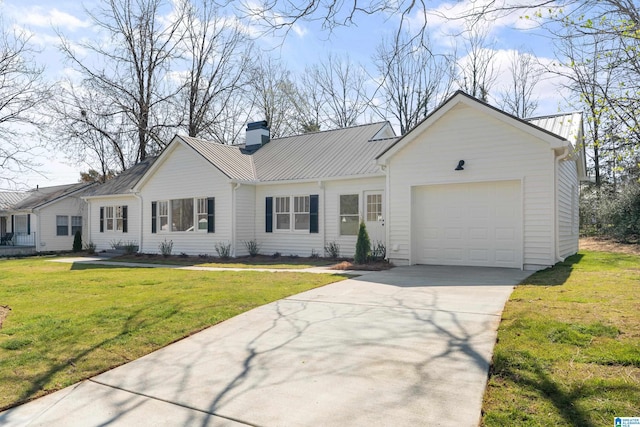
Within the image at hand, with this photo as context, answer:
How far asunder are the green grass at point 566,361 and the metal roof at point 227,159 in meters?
12.3

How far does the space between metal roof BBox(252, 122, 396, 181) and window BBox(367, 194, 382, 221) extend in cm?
87

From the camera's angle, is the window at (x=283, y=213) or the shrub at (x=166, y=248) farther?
the shrub at (x=166, y=248)

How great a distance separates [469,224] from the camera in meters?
11.6

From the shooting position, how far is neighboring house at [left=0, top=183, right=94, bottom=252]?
994 inches

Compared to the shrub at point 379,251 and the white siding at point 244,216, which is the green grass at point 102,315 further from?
the white siding at point 244,216

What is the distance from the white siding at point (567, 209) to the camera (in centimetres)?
1143

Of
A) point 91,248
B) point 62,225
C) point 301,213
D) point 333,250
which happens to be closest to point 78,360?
point 333,250

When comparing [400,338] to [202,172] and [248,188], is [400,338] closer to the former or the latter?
[248,188]

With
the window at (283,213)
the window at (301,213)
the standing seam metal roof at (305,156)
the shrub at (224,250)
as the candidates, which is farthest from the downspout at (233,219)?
the window at (301,213)

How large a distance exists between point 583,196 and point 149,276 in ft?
72.1

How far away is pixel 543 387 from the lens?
3580 mm

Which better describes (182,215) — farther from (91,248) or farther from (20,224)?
(20,224)

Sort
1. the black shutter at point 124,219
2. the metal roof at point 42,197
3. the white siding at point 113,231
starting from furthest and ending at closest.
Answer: the metal roof at point 42,197 → the black shutter at point 124,219 → the white siding at point 113,231

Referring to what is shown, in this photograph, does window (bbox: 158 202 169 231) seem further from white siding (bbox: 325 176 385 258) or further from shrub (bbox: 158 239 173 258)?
white siding (bbox: 325 176 385 258)
